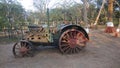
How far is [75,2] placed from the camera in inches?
1120

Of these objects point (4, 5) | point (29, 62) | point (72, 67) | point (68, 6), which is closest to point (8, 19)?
point (4, 5)

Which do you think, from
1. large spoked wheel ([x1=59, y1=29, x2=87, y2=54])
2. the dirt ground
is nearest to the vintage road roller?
large spoked wheel ([x1=59, y1=29, x2=87, y2=54])

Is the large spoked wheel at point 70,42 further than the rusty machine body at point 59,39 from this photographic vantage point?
Yes

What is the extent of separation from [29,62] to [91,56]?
7.76 ft

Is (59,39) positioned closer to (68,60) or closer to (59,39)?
(59,39)

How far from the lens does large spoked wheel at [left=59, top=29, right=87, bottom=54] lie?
8.11 m

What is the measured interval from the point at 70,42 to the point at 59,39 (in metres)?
0.50

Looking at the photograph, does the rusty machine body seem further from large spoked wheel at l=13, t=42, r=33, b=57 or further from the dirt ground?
the dirt ground

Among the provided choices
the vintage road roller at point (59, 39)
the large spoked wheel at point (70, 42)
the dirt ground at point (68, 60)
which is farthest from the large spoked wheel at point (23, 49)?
the large spoked wheel at point (70, 42)

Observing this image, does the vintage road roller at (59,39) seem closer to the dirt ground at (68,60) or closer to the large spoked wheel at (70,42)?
the large spoked wheel at (70,42)

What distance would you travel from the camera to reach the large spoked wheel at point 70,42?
811 centimetres

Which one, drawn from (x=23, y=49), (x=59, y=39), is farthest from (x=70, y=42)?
(x=23, y=49)

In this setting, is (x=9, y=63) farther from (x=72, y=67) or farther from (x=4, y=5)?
(x=4, y=5)

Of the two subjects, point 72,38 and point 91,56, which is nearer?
point 91,56
